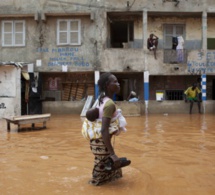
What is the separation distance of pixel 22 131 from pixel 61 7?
10.3 meters

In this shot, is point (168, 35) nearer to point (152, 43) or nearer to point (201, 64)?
point (152, 43)

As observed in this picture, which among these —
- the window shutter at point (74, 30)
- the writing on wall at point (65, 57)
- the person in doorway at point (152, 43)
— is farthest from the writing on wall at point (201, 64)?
the window shutter at point (74, 30)

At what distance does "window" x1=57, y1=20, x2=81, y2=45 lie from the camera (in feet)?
60.5

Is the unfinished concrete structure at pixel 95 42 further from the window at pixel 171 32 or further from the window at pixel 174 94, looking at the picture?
the window at pixel 174 94

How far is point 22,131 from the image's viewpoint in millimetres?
9633

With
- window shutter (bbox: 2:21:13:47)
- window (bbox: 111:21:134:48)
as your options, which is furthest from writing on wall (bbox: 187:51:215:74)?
window shutter (bbox: 2:21:13:47)

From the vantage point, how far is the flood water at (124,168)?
380 centimetres

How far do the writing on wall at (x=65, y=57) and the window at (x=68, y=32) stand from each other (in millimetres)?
427

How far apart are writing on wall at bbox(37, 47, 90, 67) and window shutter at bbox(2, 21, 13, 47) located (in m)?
1.84

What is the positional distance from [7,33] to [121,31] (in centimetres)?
796

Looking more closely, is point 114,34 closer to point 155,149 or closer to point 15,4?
point 15,4

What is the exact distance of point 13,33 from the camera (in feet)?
60.8

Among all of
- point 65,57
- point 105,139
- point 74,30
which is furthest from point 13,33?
point 105,139

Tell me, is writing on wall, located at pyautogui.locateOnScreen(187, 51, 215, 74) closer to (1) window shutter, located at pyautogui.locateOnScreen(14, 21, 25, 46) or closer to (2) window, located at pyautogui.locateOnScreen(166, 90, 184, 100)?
(2) window, located at pyautogui.locateOnScreen(166, 90, 184, 100)
